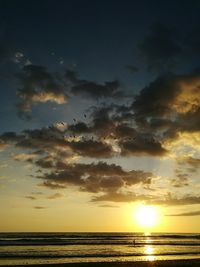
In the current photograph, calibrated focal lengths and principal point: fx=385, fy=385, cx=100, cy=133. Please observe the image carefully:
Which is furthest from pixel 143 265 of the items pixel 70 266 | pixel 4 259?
pixel 4 259

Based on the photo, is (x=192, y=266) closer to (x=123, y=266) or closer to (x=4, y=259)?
(x=123, y=266)

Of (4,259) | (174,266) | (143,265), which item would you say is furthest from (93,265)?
(4,259)

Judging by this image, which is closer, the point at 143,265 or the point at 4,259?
the point at 143,265

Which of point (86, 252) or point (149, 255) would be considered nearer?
point (149, 255)

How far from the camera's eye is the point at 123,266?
41719 millimetres

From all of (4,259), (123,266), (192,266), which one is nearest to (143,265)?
(123,266)

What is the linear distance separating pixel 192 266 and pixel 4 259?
23369mm

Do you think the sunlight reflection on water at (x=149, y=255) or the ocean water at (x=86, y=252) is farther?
the sunlight reflection on water at (x=149, y=255)

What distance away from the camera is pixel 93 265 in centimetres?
4244

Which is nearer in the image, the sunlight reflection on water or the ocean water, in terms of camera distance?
the ocean water

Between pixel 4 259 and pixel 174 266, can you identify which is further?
pixel 4 259

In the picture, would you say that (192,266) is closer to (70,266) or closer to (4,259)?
(70,266)

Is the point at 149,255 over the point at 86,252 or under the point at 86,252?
under

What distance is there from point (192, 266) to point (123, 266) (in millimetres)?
7390
